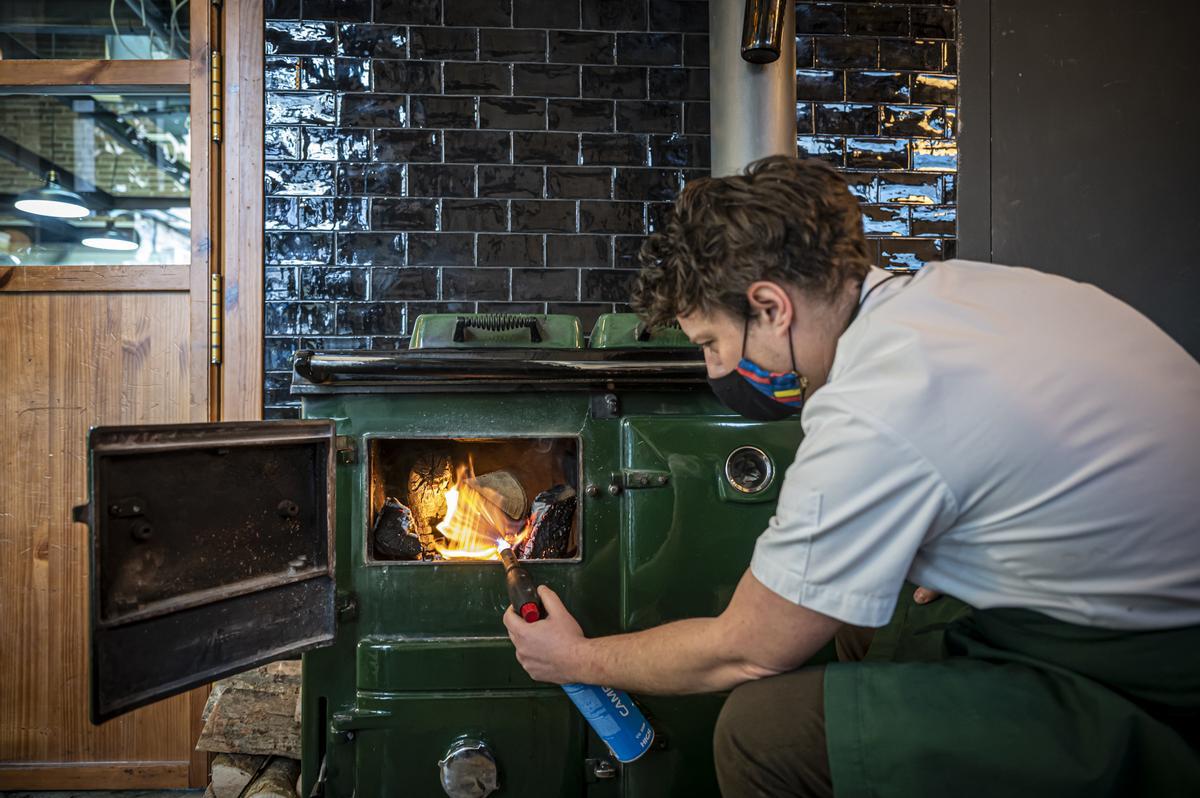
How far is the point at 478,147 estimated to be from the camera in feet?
7.77

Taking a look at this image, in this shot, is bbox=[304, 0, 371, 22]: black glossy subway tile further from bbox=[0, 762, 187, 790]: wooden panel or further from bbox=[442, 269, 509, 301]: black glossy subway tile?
bbox=[0, 762, 187, 790]: wooden panel

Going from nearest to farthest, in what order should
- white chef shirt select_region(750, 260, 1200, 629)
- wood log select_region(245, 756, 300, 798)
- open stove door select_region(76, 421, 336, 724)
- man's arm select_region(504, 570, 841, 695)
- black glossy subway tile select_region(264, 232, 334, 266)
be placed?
white chef shirt select_region(750, 260, 1200, 629), man's arm select_region(504, 570, 841, 695), open stove door select_region(76, 421, 336, 724), wood log select_region(245, 756, 300, 798), black glossy subway tile select_region(264, 232, 334, 266)

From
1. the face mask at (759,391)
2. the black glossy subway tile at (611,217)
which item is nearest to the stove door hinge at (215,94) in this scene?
the black glossy subway tile at (611,217)

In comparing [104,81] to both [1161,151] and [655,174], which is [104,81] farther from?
[1161,151]

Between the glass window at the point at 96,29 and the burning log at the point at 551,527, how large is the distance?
188 cm

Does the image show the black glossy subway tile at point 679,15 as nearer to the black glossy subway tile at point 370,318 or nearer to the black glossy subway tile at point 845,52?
the black glossy subway tile at point 845,52

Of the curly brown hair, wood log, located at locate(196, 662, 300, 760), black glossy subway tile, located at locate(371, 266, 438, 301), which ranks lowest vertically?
wood log, located at locate(196, 662, 300, 760)

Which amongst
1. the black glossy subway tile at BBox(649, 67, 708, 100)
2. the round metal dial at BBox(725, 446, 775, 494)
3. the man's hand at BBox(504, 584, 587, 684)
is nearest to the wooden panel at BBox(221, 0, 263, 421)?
the black glossy subway tile at BBox(649, 67, 708, 100)

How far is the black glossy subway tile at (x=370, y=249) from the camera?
7.67 ft

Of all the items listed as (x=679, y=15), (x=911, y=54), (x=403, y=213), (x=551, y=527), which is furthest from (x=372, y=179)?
(x=911, y=54)

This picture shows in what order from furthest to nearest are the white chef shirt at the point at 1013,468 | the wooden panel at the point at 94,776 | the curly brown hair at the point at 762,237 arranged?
the wooden panel at the point at 94,776 < the curly brown hair at the point at 762,237 < the white chef shirt at the point at 1013,468

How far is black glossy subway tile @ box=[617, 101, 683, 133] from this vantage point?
240 centimetres

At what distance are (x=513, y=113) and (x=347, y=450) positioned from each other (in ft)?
4.44

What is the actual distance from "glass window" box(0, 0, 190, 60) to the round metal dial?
2.11 m
